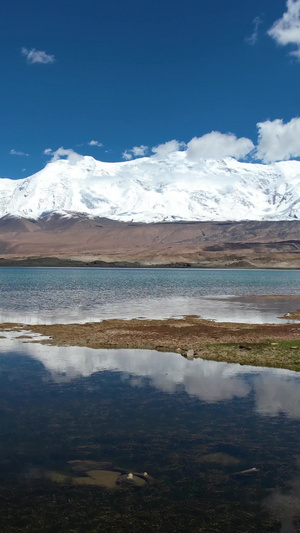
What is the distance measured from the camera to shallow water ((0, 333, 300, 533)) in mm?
10633

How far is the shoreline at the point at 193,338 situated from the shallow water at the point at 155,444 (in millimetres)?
2725

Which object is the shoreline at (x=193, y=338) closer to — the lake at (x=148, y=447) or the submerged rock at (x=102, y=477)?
the lake at (x=148, y=447)

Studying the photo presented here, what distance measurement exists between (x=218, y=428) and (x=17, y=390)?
8.58 metres

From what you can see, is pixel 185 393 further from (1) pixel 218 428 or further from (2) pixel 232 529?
(2) pixel 232 529

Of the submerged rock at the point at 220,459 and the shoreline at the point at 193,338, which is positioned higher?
the shoreline at the point at 193,338

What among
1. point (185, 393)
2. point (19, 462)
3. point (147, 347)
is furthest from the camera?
point (147, 347)

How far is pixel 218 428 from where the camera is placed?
15.7 meters

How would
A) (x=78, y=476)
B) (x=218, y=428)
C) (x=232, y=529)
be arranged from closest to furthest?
1. (x=232, y=529)
2. (x=78, y=476)
3. (x=218, y=428)

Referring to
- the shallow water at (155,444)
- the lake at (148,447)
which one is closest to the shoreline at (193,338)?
the lake at (148,447)

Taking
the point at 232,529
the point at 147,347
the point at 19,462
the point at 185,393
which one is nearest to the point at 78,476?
the point at 19,462

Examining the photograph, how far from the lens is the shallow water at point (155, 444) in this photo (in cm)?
1063

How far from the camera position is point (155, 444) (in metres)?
14.5

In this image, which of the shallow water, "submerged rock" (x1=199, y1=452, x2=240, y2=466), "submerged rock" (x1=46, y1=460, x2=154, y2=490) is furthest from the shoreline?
"submerged rock" (x1=46, y1=460, x2=154, y2=490)

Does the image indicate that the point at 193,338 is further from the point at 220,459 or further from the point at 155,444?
the point at 220,459
